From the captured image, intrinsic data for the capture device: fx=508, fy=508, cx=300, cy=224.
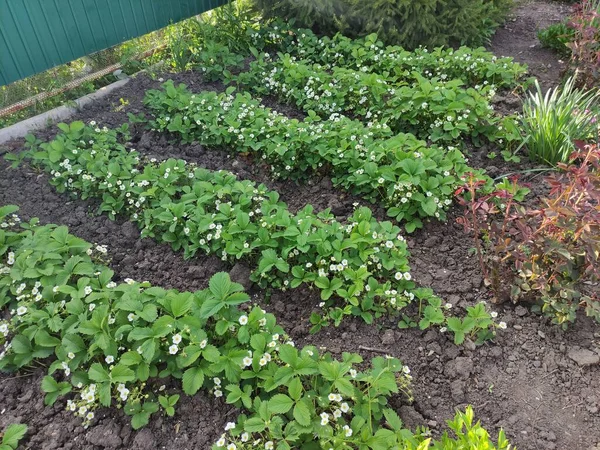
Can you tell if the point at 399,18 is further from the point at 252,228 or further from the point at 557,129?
the point at 252,228

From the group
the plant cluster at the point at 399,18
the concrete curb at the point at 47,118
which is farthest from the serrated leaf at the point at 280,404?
the plant cluster at the point at 399,18

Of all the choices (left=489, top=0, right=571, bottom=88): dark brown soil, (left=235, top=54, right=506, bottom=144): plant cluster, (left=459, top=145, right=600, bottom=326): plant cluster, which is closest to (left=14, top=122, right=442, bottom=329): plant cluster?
(left=459, top=145, right=600, bottom=326): plant cluster

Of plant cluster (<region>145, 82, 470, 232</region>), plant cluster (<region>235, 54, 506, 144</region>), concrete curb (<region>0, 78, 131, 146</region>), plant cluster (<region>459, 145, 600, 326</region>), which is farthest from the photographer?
concrete curb (<region>0, 78, 131, 146</region>)

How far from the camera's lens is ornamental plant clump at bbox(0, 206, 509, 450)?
1987 millimetres

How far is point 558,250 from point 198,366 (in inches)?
68.1

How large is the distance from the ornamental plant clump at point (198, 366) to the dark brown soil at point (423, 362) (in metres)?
0.09

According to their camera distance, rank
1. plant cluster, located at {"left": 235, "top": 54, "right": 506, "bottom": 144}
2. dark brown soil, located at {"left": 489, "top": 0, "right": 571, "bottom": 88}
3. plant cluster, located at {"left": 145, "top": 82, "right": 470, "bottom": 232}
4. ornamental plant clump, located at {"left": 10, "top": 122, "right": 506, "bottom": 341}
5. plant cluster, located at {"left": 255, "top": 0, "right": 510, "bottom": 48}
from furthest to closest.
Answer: dark brown soil, located at {"left": 489, "top": 0, "right": 571, "bottom": 88}
plant cluster, located at {"left": 255, "top": 0, "right": 510, "bottom": 48}
plant cluster, located at {"left": 235, "top": 54, "right": 506, "bottom": 144}
plant cluster, located at {"left": 145, "top": 82, "right": 470, "bottom": 232}
ornamental plant clump, located at {"left": 10, "top": 122, "right": 506, "bottom": 341}

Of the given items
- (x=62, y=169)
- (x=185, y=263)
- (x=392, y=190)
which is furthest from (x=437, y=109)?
(x=62, y=169)

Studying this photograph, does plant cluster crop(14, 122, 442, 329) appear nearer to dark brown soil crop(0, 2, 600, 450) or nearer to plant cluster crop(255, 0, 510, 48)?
dark brown soil crop(0, 2, 600, 450)

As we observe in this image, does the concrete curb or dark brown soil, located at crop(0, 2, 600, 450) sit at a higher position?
the concrete curb

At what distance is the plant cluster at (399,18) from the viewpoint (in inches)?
196

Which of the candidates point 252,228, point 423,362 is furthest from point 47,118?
point 423,362

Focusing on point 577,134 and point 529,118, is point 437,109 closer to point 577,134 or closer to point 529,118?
point 529,118

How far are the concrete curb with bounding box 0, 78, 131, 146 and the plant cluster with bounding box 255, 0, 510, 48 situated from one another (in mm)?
2040
